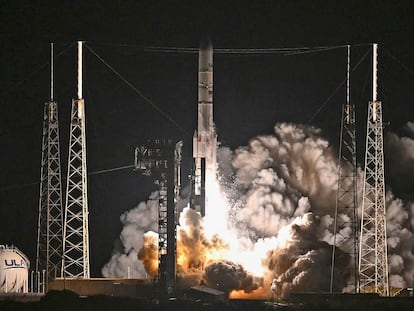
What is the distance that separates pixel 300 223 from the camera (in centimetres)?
6356

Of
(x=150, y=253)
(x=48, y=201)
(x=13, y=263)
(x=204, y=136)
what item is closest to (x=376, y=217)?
(x=204, y=136)

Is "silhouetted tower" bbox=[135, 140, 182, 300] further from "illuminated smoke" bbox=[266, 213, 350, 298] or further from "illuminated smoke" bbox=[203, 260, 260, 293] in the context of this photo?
"illuminated smoke" bbox=[266, 213, 350, 298]

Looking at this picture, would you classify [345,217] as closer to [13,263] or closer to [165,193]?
[165,193]

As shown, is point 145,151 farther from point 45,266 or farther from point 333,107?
point 333,107

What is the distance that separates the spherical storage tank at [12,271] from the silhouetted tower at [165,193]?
5788 millimetres

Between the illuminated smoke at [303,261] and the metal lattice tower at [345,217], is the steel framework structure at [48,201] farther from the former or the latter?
the metal lattice tower at [345,217]

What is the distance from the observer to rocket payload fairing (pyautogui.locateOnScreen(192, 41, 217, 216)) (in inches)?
2633

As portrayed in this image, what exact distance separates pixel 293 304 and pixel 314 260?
4.42m

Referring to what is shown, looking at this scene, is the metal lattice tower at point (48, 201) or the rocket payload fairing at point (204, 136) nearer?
the metal lattice tower at point (48, 201)

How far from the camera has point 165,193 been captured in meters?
61.3

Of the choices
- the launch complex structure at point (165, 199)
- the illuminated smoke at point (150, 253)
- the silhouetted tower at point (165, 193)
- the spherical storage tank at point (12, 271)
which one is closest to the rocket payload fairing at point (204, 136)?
the illuminated smoke at point (150, 253)

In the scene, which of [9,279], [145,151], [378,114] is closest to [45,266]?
[9,279]

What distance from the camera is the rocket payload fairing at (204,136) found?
219 feet

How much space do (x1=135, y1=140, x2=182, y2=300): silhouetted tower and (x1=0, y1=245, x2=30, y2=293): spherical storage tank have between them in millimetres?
5788
